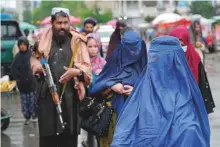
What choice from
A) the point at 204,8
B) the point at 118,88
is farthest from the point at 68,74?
the point at 204,8

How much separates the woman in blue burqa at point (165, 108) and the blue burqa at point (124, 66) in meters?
2.54

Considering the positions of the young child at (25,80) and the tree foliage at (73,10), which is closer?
the young child at (25,80)

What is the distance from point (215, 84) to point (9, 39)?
6.86 metres

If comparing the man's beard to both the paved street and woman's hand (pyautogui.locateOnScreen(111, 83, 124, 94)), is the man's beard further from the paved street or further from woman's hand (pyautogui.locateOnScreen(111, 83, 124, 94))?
the paved street

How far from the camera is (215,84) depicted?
19500mm

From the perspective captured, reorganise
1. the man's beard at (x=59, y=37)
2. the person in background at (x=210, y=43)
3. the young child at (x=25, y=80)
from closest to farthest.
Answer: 1. the man's beard at (x=59, y=37)
2. the young child at (x=25, y=80)
3. the person in background at (x=210, y=43)

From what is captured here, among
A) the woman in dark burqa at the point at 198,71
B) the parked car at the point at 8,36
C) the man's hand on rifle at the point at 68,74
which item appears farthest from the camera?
the parked car at the point at 8,36

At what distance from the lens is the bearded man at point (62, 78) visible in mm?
7184

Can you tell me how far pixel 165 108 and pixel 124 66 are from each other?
113 inches

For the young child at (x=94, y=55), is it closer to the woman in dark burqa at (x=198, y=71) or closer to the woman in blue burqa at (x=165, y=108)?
the woman in dark burqa at (x=198, y=71)

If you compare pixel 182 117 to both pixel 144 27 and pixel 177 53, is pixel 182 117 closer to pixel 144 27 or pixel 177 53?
pixel 177 53

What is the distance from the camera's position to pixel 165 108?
14.7 ft

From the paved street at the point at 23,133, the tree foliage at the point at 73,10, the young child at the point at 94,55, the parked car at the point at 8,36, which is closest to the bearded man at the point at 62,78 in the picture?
the young child at the point at 94,55

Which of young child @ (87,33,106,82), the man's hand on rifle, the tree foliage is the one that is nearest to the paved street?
young child @ (87,33,106,82)
